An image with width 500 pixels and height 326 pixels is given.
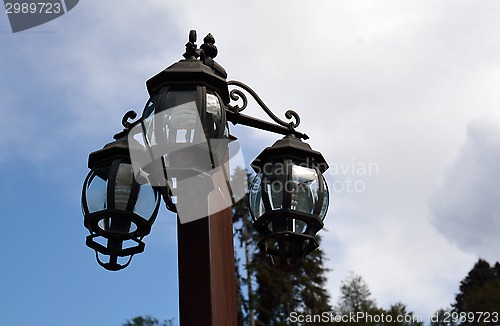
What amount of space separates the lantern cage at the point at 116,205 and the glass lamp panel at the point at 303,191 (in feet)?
2.21

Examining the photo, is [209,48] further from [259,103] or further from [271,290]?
[271,290]

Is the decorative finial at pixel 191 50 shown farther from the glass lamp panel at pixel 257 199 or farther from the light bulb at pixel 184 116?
the glass lamp panel at pixel 257 199

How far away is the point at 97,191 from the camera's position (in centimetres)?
421

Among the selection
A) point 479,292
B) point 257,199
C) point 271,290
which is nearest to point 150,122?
point 257,199

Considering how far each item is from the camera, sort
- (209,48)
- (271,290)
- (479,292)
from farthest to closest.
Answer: (479,292), (271,290), (209,48)

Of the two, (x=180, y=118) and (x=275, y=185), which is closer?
(x=180, y=118)

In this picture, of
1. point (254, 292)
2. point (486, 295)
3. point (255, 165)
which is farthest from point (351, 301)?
point (255, 165)

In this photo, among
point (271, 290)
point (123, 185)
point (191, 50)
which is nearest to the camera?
point (191, 50)

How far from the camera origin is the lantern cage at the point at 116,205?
4113 millimetres

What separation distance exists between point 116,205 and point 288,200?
85 centimetres

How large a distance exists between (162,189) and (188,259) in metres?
0.32

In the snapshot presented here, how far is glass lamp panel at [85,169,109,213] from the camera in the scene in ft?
13.6

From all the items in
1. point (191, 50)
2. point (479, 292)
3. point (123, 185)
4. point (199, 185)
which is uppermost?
point (479, 292)

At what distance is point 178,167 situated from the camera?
11.6ft
